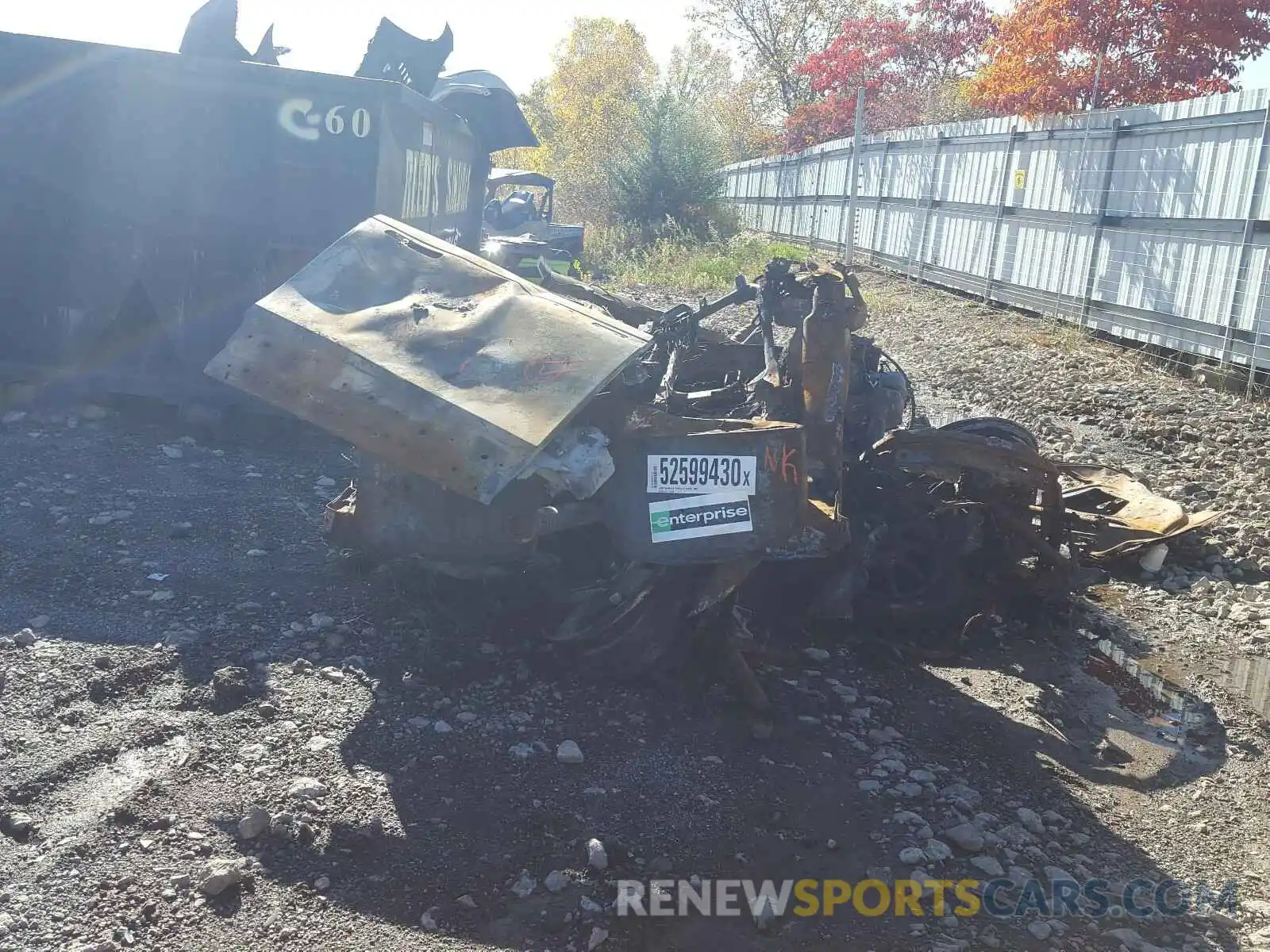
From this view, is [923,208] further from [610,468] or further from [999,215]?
[610,468]

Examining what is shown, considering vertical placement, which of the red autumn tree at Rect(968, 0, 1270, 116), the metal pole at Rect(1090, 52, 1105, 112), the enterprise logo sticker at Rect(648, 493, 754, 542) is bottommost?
the enterprise logo sticker at Rect(648, 493, 754, 542)

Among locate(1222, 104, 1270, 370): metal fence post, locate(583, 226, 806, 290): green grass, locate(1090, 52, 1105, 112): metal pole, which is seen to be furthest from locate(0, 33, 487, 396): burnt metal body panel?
locate(583, 226, 806, 290): green grass

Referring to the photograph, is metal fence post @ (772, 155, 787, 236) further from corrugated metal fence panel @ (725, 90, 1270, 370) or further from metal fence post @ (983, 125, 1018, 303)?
metal fence post @ (983, 125, 1018, 303)

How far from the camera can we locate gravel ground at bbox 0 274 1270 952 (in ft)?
8.77

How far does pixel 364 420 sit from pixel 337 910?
1498 millimetres

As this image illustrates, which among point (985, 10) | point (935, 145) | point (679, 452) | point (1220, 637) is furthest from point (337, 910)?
point (985, 10)

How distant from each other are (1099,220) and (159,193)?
938cm

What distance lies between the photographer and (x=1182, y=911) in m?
2.90

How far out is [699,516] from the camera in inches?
143

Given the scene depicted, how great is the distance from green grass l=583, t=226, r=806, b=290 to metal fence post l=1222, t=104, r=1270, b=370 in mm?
8318

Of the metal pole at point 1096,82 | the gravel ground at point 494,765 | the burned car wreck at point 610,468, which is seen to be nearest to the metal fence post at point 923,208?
the metal pole at point 1096,82

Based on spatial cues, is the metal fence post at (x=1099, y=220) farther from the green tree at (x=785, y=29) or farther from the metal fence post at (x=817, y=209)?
the green tree at (x=785, y=29)

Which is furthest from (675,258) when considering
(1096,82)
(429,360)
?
(429,360)

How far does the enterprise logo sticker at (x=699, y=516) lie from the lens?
11.9 feet
